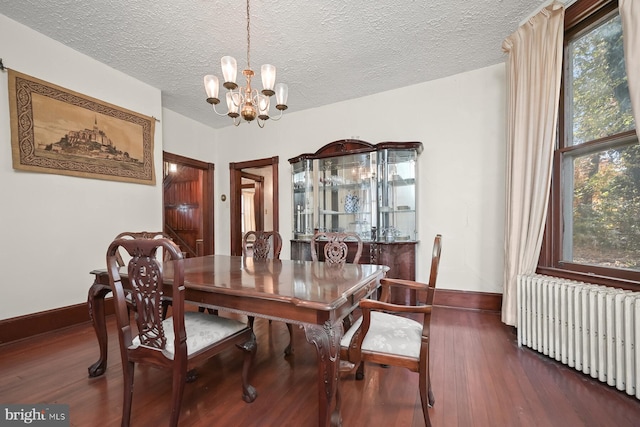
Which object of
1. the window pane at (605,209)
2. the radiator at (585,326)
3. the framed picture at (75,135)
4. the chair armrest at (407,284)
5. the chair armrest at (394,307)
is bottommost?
the radiator at (585,326)

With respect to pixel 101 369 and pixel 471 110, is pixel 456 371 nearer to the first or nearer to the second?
pixel 101 369


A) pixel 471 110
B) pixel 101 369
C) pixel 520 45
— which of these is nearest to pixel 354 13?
pixel 520 45

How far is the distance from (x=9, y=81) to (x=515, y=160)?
15.1 feet

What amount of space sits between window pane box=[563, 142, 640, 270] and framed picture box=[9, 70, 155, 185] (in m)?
4.57

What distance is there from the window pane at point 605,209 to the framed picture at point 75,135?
4568 mm

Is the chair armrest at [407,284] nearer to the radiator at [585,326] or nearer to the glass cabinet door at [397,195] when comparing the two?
the radiator at [585,326]

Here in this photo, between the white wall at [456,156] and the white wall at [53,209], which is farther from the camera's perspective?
the white wall at [456,156]

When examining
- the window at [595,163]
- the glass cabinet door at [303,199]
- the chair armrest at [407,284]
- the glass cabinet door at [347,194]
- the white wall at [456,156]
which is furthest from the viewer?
the glass cabinet door at [303,199]

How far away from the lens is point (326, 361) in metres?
1.19

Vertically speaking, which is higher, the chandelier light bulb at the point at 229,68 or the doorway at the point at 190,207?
the chandelier light bulb at the point at 229,68

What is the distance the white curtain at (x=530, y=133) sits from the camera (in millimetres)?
2123

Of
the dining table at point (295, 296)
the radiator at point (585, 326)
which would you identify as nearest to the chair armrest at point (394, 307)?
the dining table at point (295, 296)

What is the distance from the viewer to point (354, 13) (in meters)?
2.24

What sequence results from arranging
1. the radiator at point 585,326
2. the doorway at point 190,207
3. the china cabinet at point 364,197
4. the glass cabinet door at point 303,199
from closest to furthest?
the radiator at point 585,326
the china cabinet at point 364,197
the glass cabinet door at point 303,199
the doorway at point 190,207
